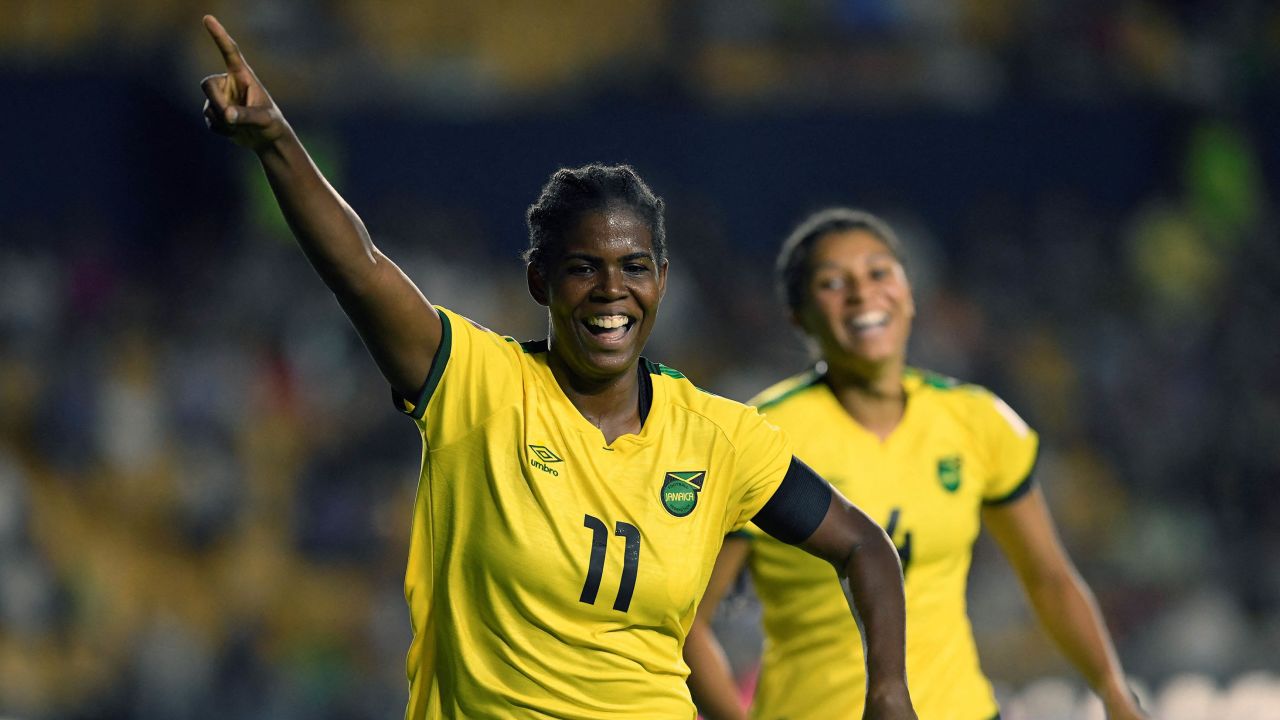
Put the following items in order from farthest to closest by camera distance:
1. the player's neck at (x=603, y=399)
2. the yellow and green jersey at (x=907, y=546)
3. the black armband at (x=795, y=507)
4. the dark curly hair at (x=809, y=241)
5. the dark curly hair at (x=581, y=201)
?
the dark curly hair at (x=809, y=241), the yellow and green jersey at (x=907, y=546), the black armband at (x=795, y=507), the player's neck at (x=603, y=399), the dark curly hair at (x=581, y=201)

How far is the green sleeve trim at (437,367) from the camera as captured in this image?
2734 millimetres

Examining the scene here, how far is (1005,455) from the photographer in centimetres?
405

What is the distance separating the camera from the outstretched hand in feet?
7.98

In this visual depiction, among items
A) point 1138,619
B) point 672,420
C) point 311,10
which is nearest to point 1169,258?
point 1138,619

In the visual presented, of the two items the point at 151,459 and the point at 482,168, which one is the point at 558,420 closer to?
the point at 151,459

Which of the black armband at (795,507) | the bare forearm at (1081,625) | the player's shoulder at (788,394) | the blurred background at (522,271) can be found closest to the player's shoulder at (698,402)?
the black armband at (795,507)

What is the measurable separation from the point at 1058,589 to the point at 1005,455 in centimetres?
38

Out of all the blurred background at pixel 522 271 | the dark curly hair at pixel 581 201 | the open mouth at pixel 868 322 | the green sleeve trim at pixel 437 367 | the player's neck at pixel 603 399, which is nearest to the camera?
the green sleeve trim at pixel 437 367

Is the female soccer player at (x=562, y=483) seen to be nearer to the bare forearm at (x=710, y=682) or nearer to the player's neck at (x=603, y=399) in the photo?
the player's neck at (x=603, y=399)

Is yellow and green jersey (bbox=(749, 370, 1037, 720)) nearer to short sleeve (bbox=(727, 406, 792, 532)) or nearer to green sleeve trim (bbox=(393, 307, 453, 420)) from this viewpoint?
Result: short sleeve (bbox=(727, 406, 792, 532))

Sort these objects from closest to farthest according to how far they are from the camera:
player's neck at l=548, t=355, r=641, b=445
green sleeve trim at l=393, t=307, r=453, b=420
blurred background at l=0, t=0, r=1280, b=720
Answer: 1. green sleeve trim at l=393, t=307, r=453, b=420
2. player's neck at l=548, t=355, r=641, b=445
3. blurred background at l=0, t=0, r=1280, b=720

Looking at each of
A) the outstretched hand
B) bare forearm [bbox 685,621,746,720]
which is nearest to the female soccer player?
the outstretched hand

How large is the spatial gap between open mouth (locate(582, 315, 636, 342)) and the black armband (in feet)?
1.54

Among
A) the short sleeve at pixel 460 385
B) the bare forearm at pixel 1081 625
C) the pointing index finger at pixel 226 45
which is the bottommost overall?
the bare forearm at pixel 1081 625
